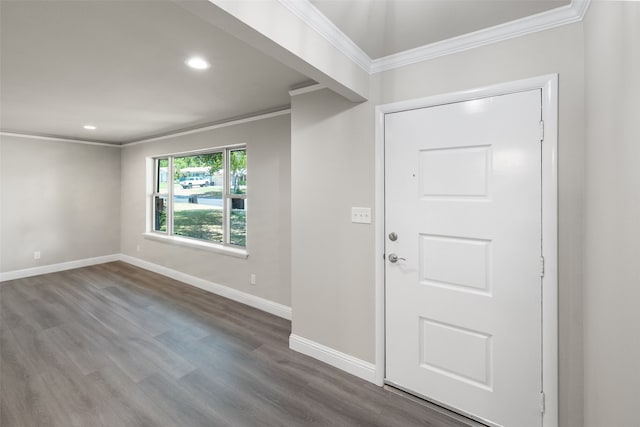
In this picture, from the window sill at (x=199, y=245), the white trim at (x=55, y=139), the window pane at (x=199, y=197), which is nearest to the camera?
the window sill at (x=199, y=245)

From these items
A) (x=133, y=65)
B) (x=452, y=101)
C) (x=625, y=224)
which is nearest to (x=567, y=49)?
(x=452, y=101)

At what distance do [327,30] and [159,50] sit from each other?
1.20m

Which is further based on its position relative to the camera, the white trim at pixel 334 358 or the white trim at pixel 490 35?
the white trim at pixel 334 358

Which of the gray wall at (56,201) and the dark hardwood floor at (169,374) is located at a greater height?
the gray wall at (56,201)

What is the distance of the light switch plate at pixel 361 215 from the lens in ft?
7.16

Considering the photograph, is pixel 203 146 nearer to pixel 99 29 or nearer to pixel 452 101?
pixel 99 29

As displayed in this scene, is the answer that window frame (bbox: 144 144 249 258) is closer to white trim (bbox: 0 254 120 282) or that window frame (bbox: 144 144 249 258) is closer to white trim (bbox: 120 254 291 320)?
white trim (bbox: 120 254 291 320)

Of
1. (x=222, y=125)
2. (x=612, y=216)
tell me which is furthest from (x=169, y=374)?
(x=222, y=125)

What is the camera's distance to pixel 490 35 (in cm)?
172

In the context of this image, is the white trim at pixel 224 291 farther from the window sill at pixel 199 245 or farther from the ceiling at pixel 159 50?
the ceiling at pixel 159 50

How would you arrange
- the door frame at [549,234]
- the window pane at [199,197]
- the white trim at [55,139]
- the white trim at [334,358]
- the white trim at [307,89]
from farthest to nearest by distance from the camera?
the white trim at [55,139]
the window pane at [199,197]
the white trim at [307,89]
the white trim at [334,358]
the door frame at [549,234]

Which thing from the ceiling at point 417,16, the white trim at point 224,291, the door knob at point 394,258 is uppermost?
the ceiling at point 417,16

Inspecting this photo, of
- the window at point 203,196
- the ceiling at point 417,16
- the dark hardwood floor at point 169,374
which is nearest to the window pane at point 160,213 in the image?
the window at point 203,196

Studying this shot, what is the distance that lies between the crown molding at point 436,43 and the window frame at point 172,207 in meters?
2.14
